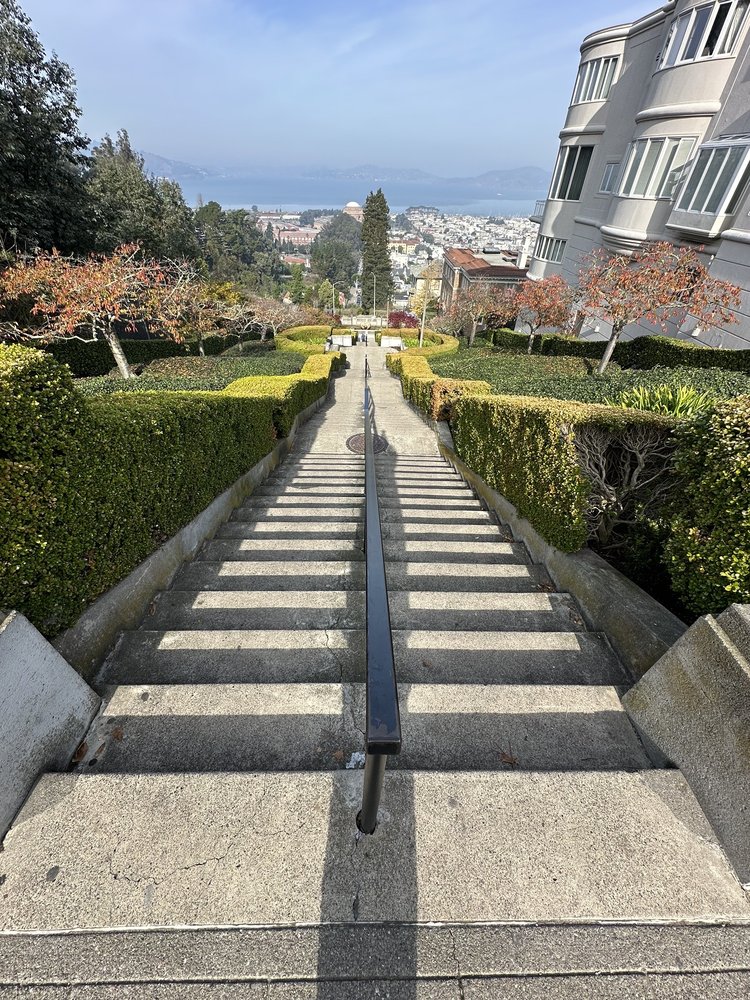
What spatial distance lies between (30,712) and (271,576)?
2.24 metres

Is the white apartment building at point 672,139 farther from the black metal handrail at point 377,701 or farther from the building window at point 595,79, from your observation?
the black metal handrail at point 377,701

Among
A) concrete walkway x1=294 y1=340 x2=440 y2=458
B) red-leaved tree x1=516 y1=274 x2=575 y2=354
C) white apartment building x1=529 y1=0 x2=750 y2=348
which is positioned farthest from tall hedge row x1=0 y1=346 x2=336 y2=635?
red-leaved tree x1=516 y1=274 x2=575 y2=354

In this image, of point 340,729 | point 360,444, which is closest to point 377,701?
point 340,729

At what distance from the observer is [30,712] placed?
7.20ft

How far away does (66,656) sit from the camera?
2838 mm

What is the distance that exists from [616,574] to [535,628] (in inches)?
35.2

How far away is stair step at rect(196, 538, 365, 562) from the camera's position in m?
4.77

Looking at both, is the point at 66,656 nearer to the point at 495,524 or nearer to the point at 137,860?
the point at 137,860

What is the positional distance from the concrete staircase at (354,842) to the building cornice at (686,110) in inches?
947

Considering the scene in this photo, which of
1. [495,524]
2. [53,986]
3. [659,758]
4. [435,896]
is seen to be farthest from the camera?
[495,524]

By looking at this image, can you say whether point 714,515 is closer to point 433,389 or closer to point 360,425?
point 433,389

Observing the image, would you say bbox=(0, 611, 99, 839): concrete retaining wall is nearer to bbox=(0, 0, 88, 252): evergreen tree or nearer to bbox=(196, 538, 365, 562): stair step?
bbox=(196, 538, 365, 562): stair step

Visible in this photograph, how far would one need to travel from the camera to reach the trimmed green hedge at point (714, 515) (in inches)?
102

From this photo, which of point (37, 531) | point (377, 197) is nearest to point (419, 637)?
point (37, 531)
